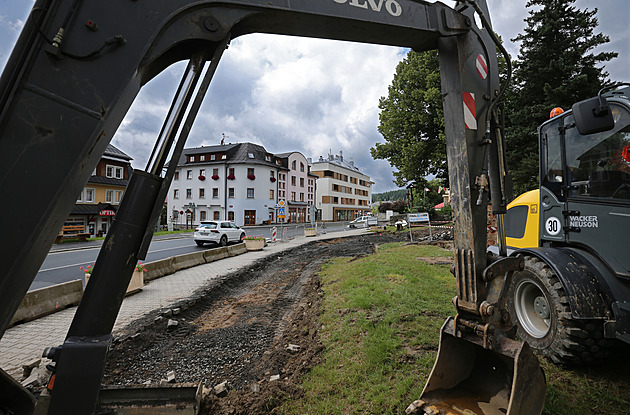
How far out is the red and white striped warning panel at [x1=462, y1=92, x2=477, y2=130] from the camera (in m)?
2.75

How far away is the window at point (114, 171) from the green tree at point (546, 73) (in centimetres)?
3577

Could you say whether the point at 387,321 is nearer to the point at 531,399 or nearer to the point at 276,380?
the point at 276,380

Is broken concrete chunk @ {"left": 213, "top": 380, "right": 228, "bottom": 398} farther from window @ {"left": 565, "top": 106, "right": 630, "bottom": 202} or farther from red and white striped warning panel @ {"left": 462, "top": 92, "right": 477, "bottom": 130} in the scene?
window @ {"left": 565, "top": 106, "right": 630, "bottom": 202}

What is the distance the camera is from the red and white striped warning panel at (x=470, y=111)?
9.02 ft

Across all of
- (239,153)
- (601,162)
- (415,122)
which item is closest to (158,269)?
(601,162)

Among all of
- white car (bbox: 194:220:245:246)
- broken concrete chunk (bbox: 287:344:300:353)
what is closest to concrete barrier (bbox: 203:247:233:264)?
white car (bbox: 194:220:245:246)

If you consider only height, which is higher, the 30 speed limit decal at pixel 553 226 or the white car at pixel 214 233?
the 30 speed limit decal at pixel 553 226

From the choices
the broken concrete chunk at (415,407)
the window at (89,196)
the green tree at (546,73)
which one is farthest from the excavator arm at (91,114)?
the window at (89,196)

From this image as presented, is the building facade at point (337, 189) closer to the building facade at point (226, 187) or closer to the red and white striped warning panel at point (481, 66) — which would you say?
the building facade at point (226, 187)

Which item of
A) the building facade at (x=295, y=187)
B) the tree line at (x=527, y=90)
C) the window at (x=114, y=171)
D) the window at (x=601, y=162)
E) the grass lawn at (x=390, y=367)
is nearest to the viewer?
the grass lawn at (x=390, y=367)

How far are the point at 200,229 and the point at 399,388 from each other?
17.7 meters

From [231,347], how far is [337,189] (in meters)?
67.7

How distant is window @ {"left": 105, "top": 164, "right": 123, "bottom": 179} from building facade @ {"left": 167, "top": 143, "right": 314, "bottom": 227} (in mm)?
11707

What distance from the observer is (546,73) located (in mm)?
18703
